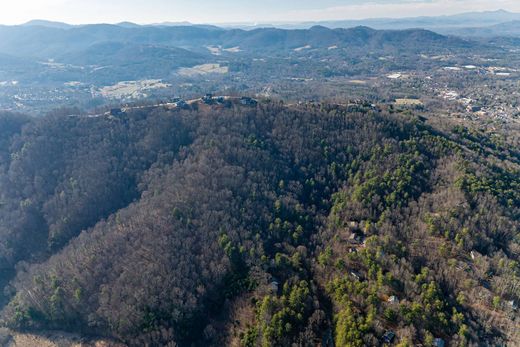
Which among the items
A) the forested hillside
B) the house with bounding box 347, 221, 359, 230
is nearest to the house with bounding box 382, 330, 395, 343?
the forested hillside

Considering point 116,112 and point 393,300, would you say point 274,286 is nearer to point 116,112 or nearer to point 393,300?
point 393,300

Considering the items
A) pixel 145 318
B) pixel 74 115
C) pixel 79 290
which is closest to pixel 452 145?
pixel 145 318

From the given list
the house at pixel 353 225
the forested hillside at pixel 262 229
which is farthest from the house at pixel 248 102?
the house at pixel 353 225

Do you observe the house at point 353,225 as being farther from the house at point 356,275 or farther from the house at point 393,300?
the house at point 393,300

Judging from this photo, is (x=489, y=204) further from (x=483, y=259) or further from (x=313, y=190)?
(x=313, y=190)

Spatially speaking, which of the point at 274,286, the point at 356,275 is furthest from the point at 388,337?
the point at 274,286

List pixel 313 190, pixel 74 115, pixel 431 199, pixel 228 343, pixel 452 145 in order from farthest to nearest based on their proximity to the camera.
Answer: pixel 74 115 → pixel 452 145 → pixel 313 190 → pixel 431 199 → pixel 228 343
